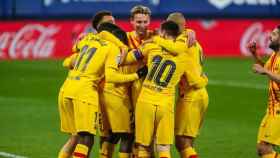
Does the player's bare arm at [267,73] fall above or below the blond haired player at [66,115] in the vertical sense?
above

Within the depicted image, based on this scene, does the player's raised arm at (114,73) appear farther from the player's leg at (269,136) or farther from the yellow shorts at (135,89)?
the player's leg at (269,136)

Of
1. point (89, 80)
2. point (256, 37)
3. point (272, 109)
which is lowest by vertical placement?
point (256, 37)

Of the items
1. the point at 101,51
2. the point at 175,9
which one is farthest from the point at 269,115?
the point at 175,9

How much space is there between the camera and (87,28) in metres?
29.6

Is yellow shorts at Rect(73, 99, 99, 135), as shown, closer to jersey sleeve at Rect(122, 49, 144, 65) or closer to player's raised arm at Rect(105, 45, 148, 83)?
player's raised arm at Rect(105, 45, 148, 83)

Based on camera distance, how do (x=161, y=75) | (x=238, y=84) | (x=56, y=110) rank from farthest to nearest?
(x=238, y=84) → (x=56, y=110) → (x=161, y=75)

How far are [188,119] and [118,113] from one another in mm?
932

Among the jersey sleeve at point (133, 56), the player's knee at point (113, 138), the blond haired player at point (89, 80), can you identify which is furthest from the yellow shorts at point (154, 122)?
the player's knee at point (113, 138)

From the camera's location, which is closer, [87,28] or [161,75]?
[161,75]

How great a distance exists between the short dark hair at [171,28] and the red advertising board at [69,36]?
16.8m

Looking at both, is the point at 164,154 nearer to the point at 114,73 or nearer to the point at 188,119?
the point at 188,119

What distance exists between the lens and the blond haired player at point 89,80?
1230 cm

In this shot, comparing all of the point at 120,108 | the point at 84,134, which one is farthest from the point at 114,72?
the point at 84,134

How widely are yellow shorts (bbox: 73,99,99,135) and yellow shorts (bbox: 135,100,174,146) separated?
1.87 ft
